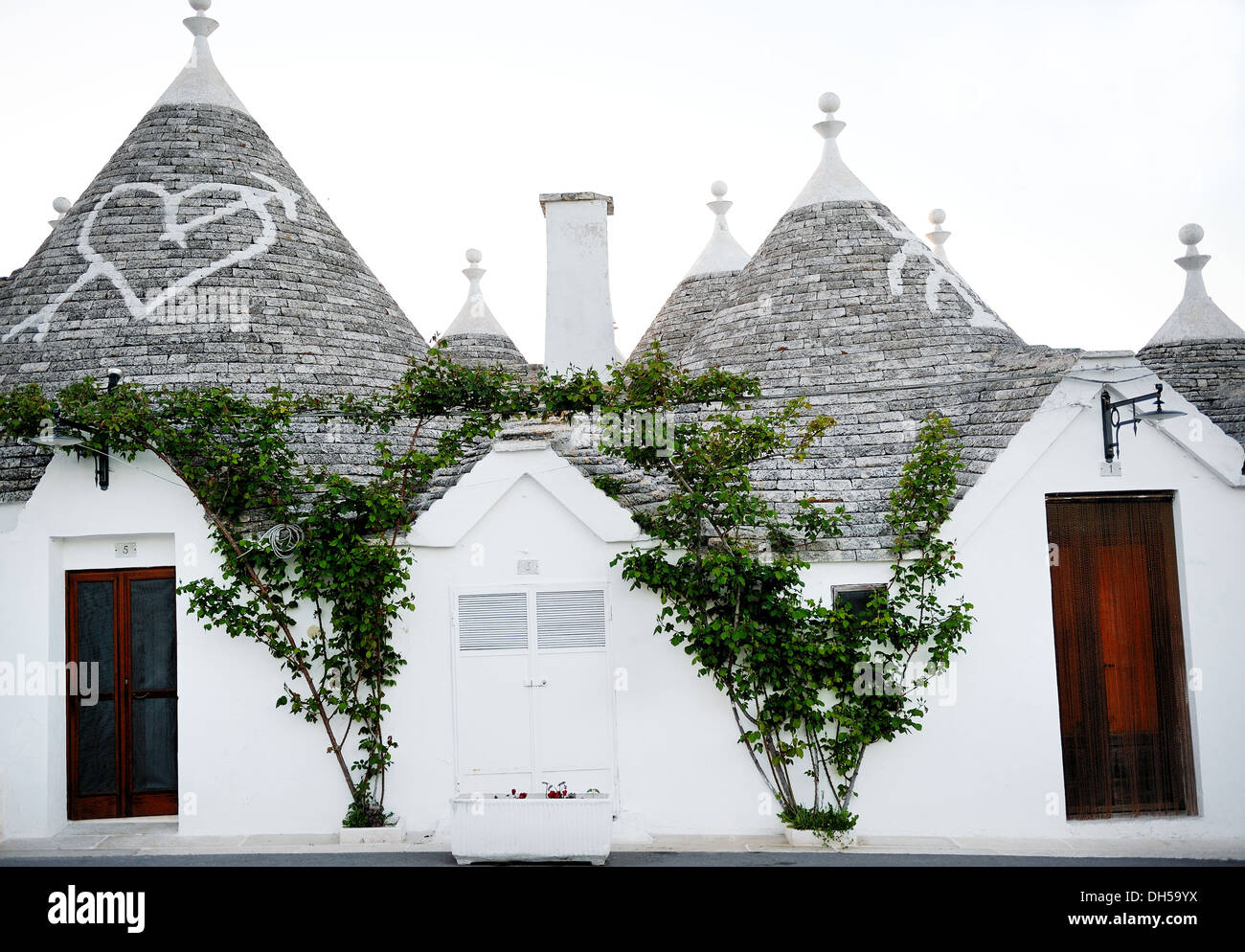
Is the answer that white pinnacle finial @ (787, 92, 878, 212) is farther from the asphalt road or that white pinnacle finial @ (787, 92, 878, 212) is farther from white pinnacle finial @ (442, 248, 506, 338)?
the asphalt road

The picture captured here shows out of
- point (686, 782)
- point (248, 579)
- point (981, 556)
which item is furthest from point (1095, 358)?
point (248, 579)

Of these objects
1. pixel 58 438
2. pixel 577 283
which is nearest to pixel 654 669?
pixel 577 283

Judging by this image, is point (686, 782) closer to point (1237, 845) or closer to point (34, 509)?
point (1237, 845)

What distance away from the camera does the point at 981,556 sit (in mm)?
10273

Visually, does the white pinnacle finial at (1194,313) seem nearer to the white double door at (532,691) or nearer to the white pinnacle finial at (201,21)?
the white double door at (532,691)

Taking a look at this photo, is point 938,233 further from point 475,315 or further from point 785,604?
point 785,604

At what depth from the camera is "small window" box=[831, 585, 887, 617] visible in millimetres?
10281

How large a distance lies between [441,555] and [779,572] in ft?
10.9

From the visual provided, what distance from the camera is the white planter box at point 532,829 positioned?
9.01 meters

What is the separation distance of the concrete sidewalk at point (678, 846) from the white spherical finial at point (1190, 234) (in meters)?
12.4

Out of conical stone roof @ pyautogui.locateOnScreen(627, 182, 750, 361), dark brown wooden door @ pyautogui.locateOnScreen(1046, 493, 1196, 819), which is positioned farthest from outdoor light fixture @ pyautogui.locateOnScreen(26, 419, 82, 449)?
dark brown wooden door @ pyautogui.locateOnScreen(1046, 493, 1196, 819)

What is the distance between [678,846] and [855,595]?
9.80 ft

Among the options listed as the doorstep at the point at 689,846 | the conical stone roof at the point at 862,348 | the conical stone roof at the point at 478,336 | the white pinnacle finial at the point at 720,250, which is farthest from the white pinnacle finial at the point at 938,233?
the doorstep at the point at 689,846

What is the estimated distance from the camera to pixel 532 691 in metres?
10.2
